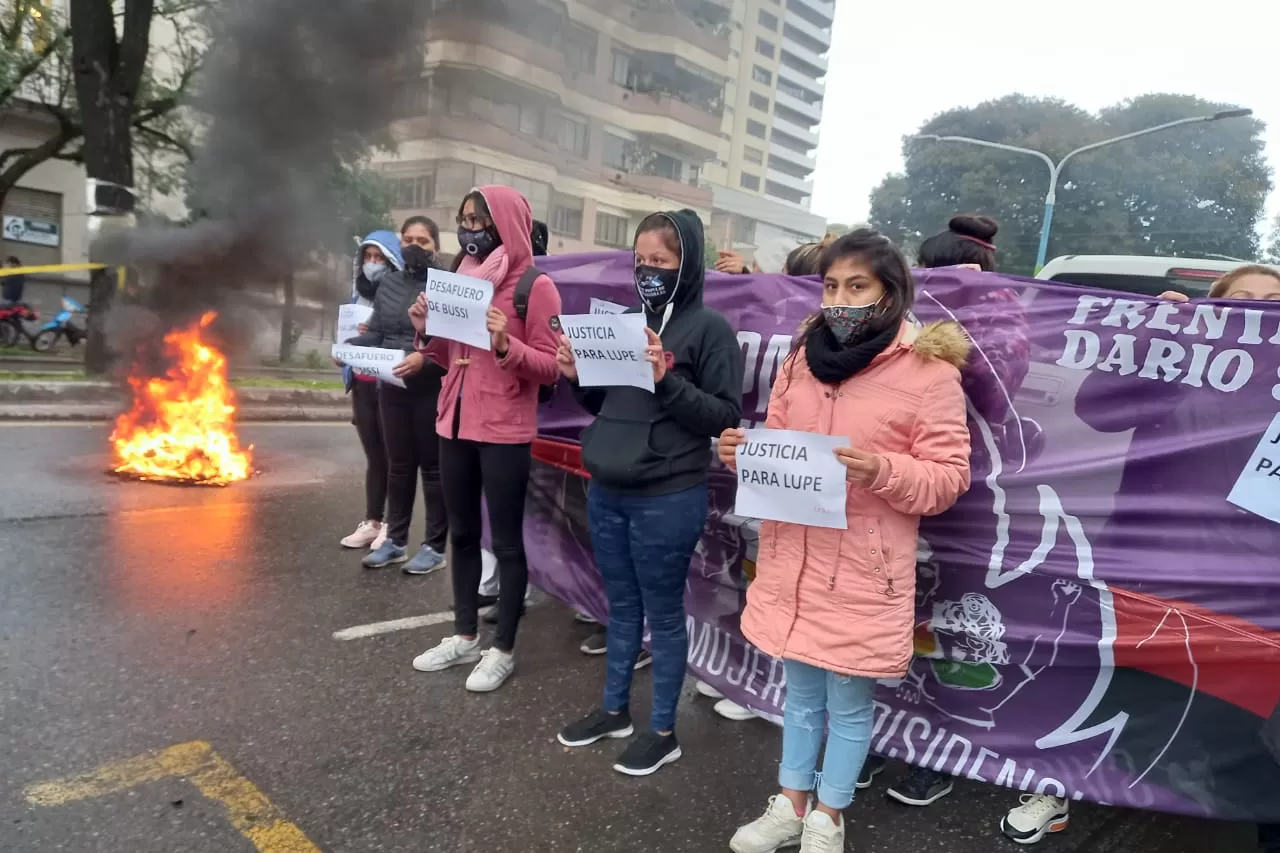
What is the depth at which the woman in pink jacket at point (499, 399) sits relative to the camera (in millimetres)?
3469

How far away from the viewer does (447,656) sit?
12.4 ft

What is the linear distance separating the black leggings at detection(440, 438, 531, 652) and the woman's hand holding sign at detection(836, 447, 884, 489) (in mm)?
1606

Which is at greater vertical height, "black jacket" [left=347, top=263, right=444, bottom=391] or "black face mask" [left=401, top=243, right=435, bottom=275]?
"black face mask" [left=401, top=243, right=435, bottom=275]

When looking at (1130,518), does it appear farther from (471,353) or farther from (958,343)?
(471,353)

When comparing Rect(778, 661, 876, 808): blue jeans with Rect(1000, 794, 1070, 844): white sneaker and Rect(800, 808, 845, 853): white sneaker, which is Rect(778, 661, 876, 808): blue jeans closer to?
Rect(800, 808, 845, 853): white sneaker

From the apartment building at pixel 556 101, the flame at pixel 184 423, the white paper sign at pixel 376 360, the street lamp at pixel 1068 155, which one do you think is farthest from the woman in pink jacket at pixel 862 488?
the street lamp at pixel 1068 155

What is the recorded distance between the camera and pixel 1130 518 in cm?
262

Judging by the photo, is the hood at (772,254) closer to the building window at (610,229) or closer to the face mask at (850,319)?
the face mask at (850,319)

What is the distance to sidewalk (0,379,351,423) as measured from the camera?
9.04 metres

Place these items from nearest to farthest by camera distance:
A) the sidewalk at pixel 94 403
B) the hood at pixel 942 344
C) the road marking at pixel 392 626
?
the hood at pixel 942 344 < the road marking at pixel 392 626 < the sidewalk at pixel 94 403

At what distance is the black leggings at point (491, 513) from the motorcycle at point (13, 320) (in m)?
17.1

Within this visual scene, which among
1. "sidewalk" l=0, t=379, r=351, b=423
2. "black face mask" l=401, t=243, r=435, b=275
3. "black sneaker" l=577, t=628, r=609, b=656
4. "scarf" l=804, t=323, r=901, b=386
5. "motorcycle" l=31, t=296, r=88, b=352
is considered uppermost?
"black face mask" l=401, t=243, r=435, b=275

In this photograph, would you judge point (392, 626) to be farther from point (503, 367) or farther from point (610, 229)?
point (610, 229)

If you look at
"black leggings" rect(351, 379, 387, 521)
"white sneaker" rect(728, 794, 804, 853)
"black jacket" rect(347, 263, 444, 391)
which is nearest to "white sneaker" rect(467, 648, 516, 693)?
"white sneaker" rect(728, 794, 804, 853)
